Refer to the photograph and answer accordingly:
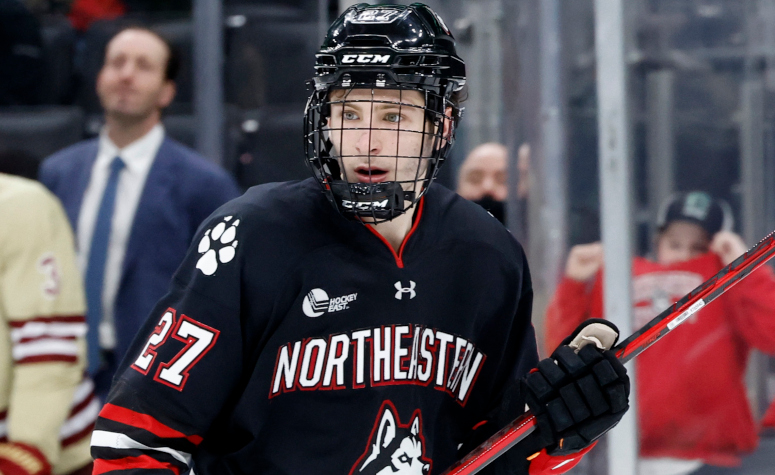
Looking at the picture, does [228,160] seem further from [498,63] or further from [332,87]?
[332,87]

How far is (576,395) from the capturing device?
1.26m

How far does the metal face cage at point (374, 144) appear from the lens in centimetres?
128

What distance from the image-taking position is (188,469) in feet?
4.31

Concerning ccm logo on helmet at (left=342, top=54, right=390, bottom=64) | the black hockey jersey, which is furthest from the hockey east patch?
ccm logo on helmet at (left=342, top=54, right=390, bottom=64)

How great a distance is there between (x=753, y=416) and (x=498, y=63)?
3.96 ft

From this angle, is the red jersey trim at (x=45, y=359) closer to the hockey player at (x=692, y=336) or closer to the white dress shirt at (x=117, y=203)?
the white dress shirt at (x=117, y=203)

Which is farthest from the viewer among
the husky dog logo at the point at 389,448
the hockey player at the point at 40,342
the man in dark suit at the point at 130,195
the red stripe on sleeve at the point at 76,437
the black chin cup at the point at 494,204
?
the black chin cup at the point at 494,204

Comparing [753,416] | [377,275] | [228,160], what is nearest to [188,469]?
[377,275]

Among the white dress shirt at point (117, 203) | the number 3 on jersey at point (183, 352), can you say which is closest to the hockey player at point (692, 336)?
the white dress shirt at point (117, 203)

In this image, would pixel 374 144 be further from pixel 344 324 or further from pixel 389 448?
pixel 389 448

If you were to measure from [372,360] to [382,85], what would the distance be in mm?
354

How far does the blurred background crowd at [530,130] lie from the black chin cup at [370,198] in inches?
48.6

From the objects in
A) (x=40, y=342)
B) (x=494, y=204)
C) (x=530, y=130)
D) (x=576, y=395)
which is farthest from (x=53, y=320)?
(x=576, y=395)

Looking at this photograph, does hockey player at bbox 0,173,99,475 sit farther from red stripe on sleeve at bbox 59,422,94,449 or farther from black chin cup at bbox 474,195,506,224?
black chin cup at bbox 474,195,506,224
